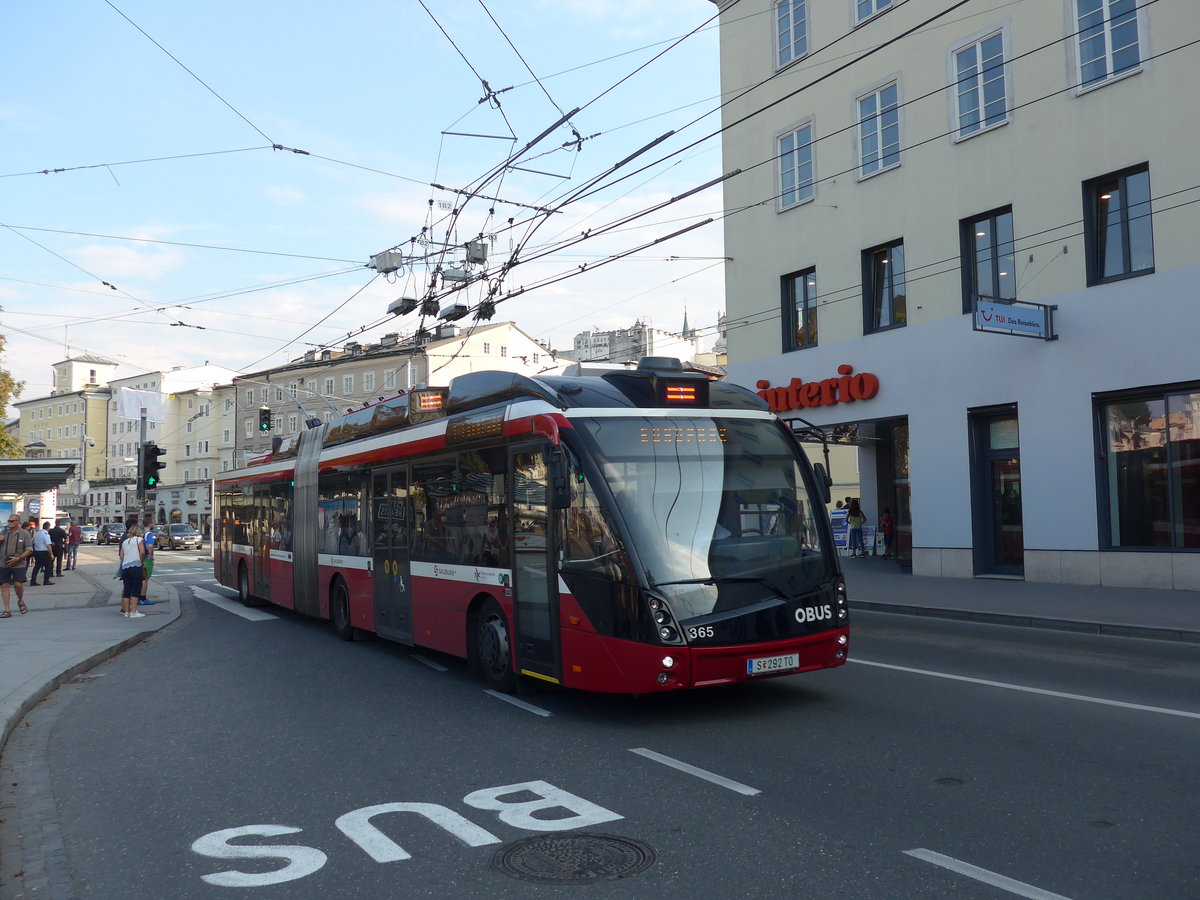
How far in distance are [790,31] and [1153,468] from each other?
44.2 ft

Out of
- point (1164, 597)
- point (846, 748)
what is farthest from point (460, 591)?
point (1164, 597)

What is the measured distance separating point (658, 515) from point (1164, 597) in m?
11.5

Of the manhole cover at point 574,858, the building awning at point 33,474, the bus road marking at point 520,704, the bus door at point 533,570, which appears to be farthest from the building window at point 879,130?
the building awning at point 33,474

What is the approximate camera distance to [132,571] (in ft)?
58.8

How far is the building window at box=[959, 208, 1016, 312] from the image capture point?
19719mm

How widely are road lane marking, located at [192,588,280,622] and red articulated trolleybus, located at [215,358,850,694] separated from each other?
7890 mm

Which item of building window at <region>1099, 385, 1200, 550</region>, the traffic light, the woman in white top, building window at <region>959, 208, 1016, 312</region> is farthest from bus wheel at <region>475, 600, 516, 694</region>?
the traffic light

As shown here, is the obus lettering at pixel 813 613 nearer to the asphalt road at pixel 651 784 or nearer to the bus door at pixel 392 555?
the asphalt road at pixel 651 784

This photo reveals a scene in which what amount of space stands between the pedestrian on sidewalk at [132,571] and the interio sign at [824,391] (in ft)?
42.0

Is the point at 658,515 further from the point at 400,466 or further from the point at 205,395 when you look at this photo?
the point at 205,395

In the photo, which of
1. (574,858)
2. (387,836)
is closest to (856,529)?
(387,836)

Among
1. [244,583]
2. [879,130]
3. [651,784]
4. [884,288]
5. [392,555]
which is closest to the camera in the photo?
[651,784]

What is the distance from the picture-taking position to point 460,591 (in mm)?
10203

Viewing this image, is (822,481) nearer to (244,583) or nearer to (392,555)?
(392,555)
